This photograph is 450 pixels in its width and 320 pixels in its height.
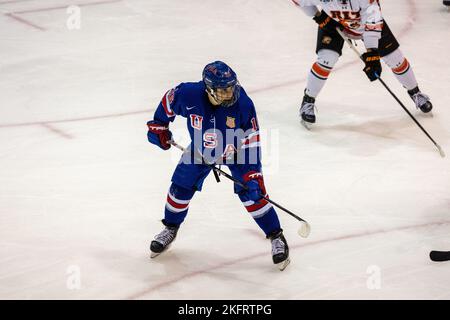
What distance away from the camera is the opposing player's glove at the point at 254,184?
156 inches

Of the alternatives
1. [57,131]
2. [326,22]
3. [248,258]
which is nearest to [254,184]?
[248,258]

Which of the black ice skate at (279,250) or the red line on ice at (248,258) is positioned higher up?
the black ice skate at (279,250)

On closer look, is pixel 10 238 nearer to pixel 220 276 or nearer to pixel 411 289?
pixel 220 276

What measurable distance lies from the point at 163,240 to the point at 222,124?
72cm

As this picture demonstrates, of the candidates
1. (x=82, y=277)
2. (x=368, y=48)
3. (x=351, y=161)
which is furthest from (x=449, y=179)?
(x=82, y=277)

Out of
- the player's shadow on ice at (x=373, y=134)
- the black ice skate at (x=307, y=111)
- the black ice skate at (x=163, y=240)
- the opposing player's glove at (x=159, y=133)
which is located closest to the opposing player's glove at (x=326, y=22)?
the black ice skate at (x=307, y=111)

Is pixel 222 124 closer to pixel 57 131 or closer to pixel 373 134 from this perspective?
pixel 373 134

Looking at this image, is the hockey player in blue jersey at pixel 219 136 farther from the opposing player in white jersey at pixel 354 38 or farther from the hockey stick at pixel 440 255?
the opposing player in white jersey at pixel 354 38

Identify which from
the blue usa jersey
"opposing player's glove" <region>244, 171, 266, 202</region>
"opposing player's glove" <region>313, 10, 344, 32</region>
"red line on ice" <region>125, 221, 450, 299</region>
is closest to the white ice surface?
"red line on ice" <region>125, 221, 450, 299</region>

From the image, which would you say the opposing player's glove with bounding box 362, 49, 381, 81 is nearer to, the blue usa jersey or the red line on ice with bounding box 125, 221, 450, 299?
the red line on ice with bounding box 125, 221, 450, 299

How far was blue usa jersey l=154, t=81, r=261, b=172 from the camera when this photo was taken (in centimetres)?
396

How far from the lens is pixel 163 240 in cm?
431

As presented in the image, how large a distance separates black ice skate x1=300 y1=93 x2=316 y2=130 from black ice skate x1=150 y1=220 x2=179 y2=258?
170 cm

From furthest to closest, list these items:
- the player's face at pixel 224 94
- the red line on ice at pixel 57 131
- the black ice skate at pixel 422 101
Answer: the black ice skate at pixel 422 101, the red line on ice at pixel 57 131, the player's face at pixel 224 94
